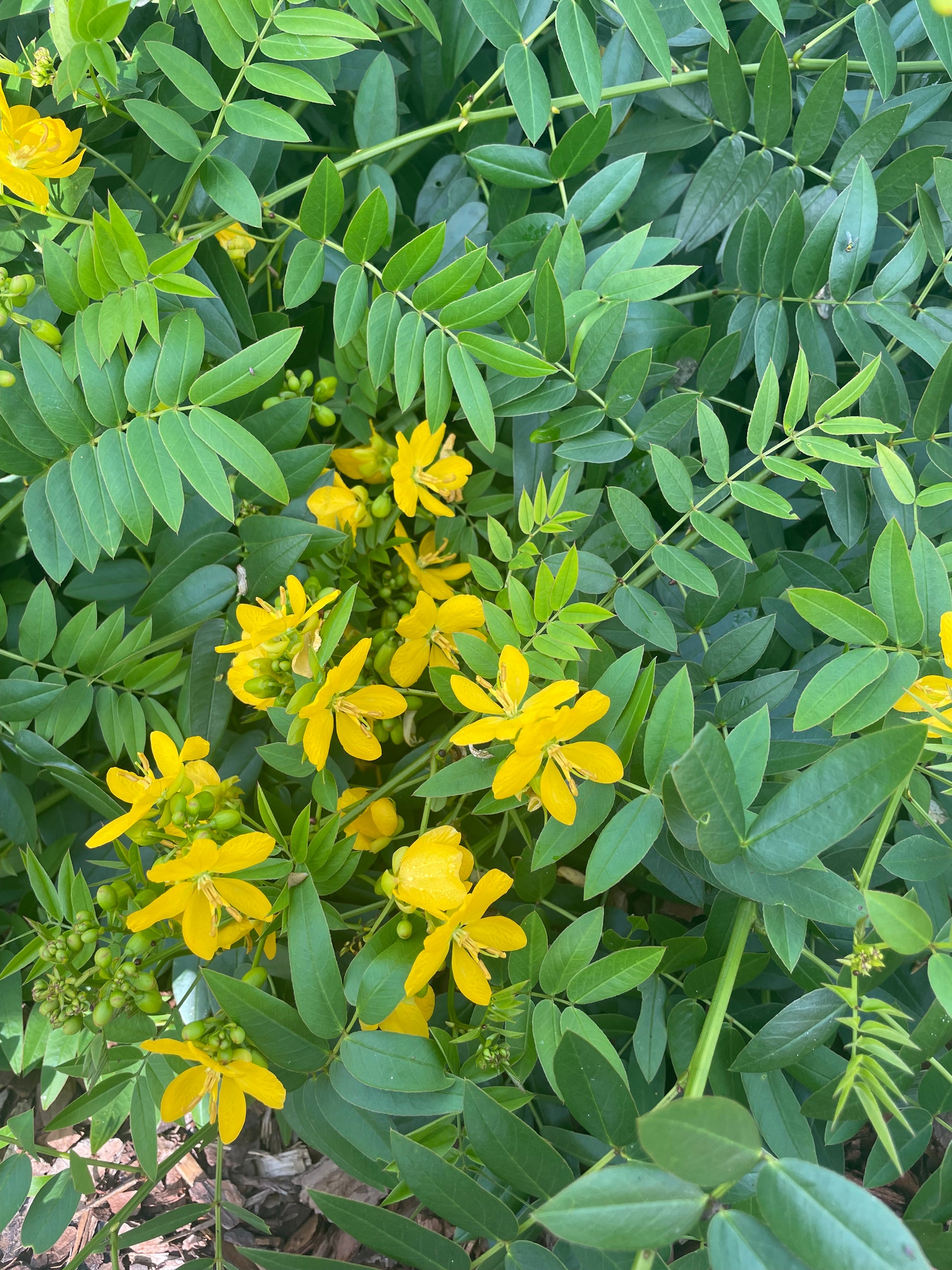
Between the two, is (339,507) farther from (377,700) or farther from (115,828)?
(115,828)

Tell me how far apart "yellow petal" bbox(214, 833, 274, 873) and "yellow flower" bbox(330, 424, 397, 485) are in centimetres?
65

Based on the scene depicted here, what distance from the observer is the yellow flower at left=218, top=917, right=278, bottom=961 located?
108 cm

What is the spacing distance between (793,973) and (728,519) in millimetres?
741

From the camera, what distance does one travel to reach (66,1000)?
3.61 ft

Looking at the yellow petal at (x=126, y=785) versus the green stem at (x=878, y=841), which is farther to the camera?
the yellow petal at (x=126, y=785)

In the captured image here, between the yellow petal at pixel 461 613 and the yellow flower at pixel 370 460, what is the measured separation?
33 centimetres

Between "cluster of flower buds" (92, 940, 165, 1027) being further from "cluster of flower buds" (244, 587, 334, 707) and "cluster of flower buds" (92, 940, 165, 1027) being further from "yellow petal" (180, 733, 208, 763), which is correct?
"cluster of flower buds" (244, 587, 334, 707)

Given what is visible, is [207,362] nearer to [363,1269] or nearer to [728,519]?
[728,519]

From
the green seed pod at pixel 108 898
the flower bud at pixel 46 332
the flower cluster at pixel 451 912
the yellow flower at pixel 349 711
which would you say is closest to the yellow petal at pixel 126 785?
the green seed pod at pixel 108 898

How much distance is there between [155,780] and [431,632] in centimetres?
40

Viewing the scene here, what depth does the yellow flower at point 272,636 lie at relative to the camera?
102 centimetres

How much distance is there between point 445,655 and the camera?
1242 millimetres

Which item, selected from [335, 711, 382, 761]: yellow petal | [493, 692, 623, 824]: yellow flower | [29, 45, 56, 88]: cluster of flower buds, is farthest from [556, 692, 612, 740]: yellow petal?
[29, 45, 56, 88]: cluster of flower buds

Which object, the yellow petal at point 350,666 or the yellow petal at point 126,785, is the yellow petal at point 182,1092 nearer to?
the yellow petal at point 126,785
